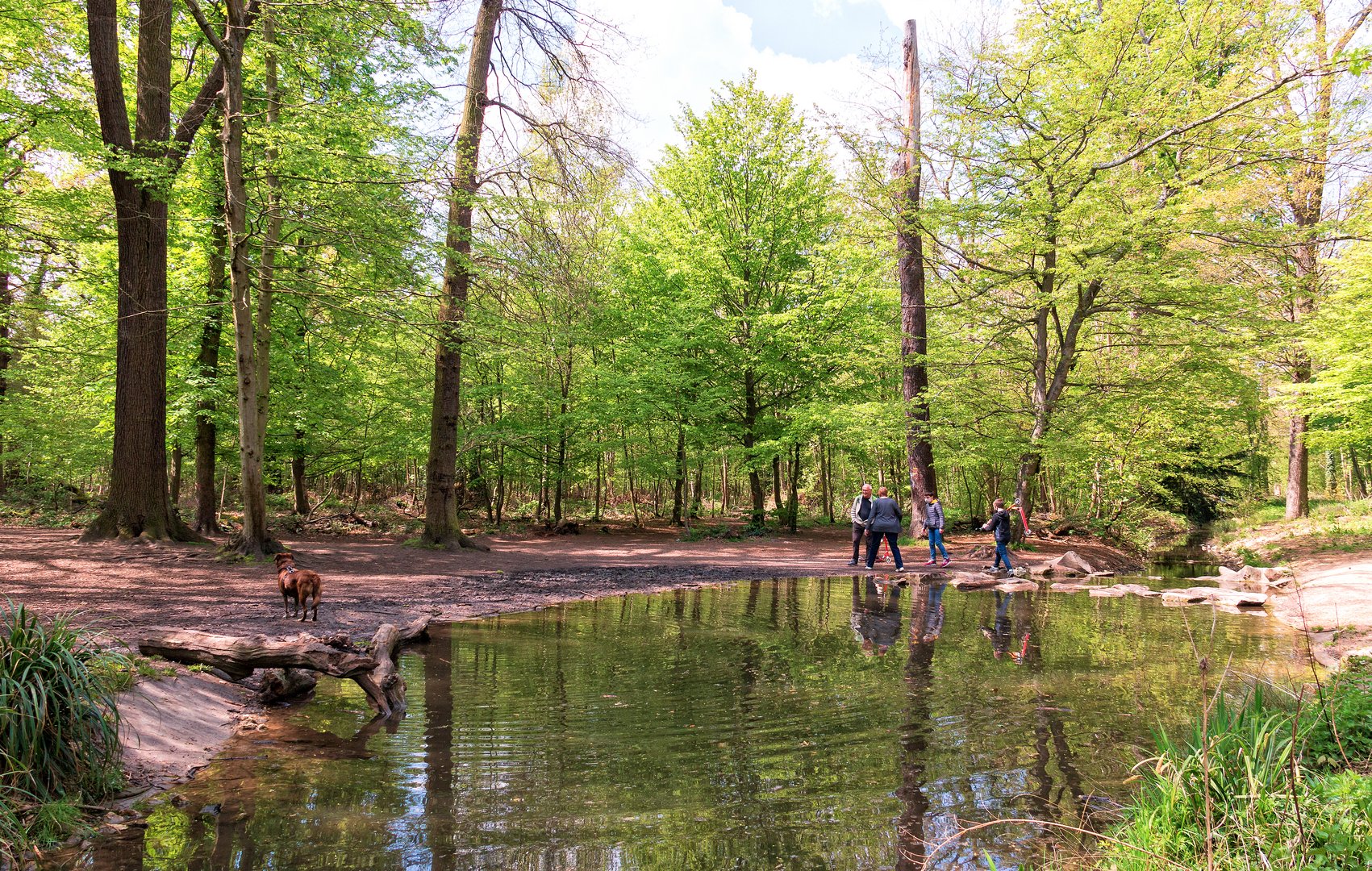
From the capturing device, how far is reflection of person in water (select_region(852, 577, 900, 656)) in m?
8.56

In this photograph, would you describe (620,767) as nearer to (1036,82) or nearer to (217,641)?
(217,641)

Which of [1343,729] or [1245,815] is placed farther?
[1343,729]

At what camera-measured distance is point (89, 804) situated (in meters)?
3.78

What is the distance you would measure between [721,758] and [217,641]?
14.3 ft

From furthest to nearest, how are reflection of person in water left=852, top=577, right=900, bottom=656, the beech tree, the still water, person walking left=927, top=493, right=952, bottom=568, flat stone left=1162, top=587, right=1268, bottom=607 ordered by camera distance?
1. person walking left=927, top=493, right=952, bottom=568
2. the beech tree
3. flat stone left=1162, top=587, right=1268, bottom=607
4. reflection of person in water left=852, top=577, right=900, bottom=656
5. the still water

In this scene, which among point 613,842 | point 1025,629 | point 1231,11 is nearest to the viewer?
point 613,842

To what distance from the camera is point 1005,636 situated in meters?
9.10

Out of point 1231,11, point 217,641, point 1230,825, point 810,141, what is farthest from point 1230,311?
point 217,641

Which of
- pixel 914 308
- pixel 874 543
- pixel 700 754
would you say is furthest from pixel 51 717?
pixel 914 308

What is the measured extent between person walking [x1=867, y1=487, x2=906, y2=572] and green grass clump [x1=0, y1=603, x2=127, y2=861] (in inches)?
532

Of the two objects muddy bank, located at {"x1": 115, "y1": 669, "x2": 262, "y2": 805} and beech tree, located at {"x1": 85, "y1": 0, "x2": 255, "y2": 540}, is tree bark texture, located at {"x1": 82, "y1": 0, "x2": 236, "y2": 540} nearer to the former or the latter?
beech tree, located at {"x1": 85, "y1": 0, "x2": 255, "y2": 540}

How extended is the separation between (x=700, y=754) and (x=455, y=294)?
43.8ft

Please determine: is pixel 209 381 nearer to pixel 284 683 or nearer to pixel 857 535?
pixel 284 683

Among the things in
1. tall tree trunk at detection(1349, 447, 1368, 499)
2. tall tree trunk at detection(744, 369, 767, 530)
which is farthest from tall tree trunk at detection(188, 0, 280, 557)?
tall tree trunk at detection(1349, 447, 1368, 499)
